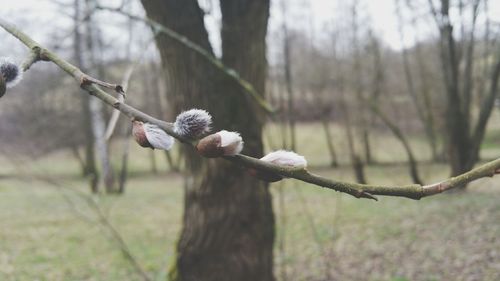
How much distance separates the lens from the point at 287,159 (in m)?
0.84

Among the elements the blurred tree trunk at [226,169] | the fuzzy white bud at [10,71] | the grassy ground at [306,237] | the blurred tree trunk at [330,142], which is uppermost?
the fuzzy white bud at [10,71]

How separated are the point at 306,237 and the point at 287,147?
675cm

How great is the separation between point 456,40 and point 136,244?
9.61m

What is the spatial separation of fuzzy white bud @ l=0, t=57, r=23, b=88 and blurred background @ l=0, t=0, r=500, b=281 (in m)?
0.08

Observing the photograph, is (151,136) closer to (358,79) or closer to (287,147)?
(287,147)

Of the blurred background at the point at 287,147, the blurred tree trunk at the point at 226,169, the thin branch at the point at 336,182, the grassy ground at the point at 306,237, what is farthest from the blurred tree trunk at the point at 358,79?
the thin branch at the point at 336,182

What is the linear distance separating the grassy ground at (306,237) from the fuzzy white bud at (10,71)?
327 cm

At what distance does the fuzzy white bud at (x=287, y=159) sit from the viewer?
0.82 meters

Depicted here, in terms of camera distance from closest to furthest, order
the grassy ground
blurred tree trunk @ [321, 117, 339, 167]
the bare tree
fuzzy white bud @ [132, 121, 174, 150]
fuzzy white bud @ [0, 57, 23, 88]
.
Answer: fuzzy white bud @ [132, 121, 174, 150], fuzzy white bud @ [0, 57, 23, 88], the grassy ground, the bare tree, blurred tree trunk @ [321, 117, 339, 167]

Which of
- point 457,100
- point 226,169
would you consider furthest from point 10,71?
point 457,100

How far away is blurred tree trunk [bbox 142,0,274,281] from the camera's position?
417 centimetres

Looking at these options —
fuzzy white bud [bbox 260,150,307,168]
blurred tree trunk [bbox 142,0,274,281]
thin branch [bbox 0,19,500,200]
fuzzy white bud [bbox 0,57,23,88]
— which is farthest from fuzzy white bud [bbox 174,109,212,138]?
blurred tree trunk [bbox 142,0,274,281]

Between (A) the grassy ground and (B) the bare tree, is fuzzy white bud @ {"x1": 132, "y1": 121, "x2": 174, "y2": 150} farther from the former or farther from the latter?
(B) the bare tree

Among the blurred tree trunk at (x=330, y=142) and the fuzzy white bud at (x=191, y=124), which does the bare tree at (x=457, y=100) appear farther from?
the blurred tree trunk at (x=330, y=142)
